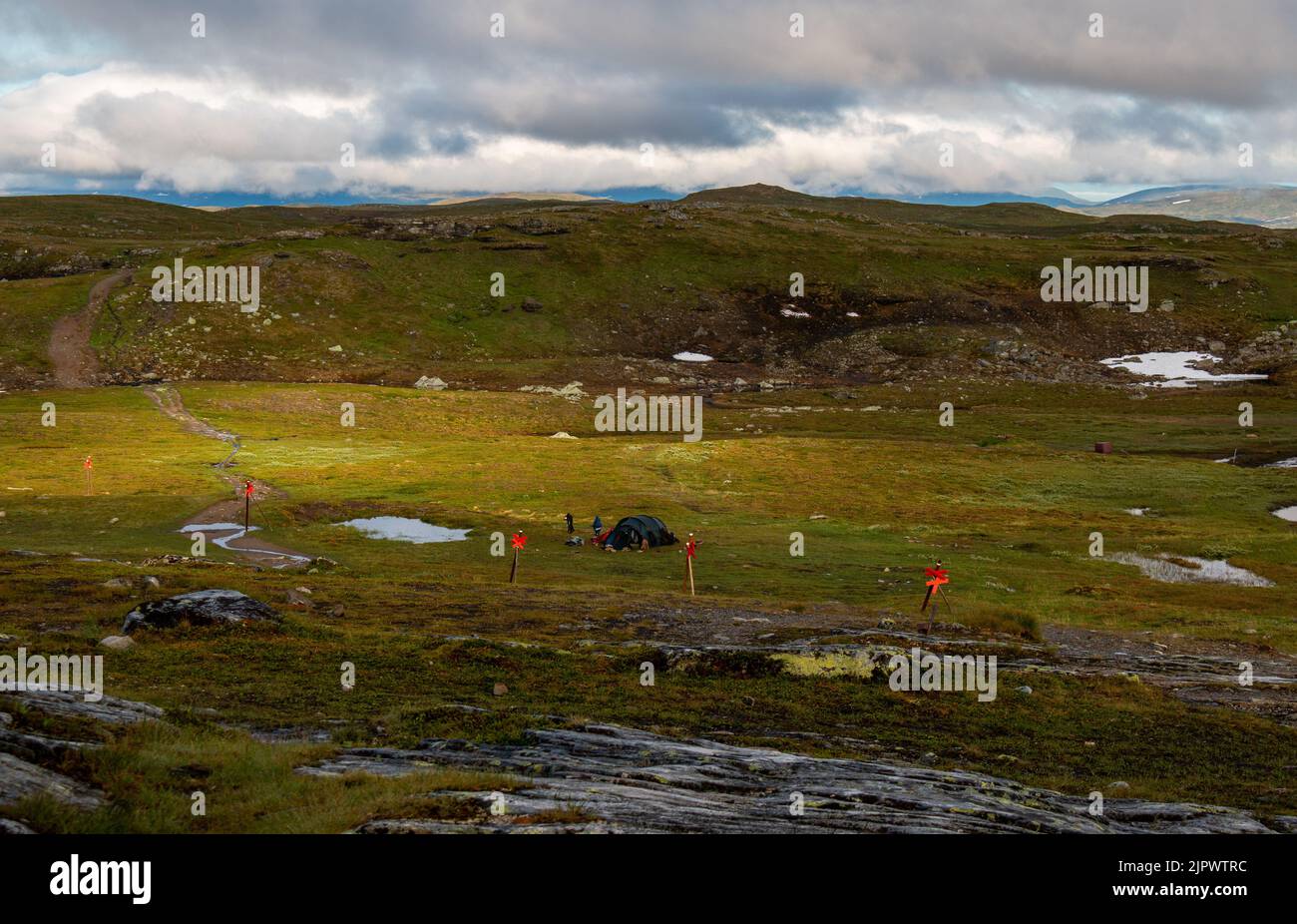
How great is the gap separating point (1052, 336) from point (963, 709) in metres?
150

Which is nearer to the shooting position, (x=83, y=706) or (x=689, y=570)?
(x=83, y=706)

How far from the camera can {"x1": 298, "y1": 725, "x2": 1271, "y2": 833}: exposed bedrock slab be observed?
527 inches

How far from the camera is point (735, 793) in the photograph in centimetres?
1571

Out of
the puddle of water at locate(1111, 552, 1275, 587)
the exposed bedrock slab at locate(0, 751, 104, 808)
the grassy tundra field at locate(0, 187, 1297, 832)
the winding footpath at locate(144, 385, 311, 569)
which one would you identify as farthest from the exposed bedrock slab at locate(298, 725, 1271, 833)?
the puddle of water at locate(1111, 552, 1275, 587)

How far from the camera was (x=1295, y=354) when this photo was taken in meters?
152

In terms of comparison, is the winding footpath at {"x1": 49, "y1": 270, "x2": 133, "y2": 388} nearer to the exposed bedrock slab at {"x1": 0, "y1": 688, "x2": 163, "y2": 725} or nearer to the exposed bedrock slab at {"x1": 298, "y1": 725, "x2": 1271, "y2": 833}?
the exposed bedrock slab at {"x1": 0, "y1": 688, "x2": 163, "y2": 725}

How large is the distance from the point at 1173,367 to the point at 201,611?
155 metres

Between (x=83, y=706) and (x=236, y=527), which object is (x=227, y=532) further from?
(x=83, y=706)

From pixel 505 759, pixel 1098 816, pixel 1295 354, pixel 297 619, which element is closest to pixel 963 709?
pixel 1098 816

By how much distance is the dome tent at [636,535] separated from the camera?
195 ft

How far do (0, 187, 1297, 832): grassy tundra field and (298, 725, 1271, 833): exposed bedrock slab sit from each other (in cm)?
104

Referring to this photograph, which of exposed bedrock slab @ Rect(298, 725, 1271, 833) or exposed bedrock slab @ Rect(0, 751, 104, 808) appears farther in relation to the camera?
exposed bedrock slab @ Rect(298, 725, 1271, 833)

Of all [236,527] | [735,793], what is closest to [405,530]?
[236,527]

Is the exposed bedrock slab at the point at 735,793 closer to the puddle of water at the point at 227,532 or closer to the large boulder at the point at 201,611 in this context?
the large boulder at the point at 201,611
